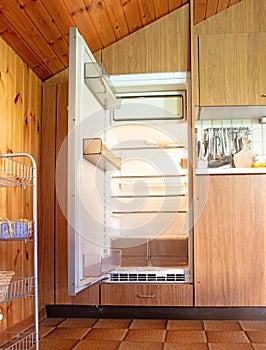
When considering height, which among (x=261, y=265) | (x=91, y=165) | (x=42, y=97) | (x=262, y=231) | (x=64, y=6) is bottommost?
(x=261, y=265)

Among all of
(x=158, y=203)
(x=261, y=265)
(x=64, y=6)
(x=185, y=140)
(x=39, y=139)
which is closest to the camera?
(x=64, y=6)

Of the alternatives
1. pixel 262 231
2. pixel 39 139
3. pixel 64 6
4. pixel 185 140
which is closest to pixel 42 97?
pixel 39 139

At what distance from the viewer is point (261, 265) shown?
304 centimetres

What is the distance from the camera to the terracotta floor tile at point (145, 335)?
103 inches

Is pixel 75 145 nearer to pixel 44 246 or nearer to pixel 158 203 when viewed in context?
pixel 44 246

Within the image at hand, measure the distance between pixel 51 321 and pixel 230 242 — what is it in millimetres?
1238

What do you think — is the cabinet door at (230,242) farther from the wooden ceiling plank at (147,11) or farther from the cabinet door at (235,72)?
the wooden ceiling plank at (147,11)

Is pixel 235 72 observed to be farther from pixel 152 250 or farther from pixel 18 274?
pixel 18 274

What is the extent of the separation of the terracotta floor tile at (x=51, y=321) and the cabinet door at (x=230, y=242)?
88 cm

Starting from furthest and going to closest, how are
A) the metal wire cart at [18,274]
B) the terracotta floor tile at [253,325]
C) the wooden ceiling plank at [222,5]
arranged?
→ the wooden ceiling plank at [222,5], the terracotta floor tile at [253,325], the metal wire cart at [18,274]

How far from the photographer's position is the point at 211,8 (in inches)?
135

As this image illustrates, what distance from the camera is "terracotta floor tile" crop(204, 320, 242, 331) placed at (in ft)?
9.29

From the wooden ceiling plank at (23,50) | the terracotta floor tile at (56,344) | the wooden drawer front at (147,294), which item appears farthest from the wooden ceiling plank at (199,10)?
the terracotta floor tile at (56,344)

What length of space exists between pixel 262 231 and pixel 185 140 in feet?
2.78
